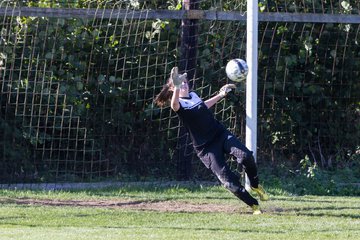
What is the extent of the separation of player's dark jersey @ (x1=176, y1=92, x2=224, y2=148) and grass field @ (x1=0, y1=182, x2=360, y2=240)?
90cm

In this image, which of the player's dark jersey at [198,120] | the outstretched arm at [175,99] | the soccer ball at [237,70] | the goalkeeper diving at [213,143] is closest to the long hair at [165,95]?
the goalkeeper diving at [213,143]

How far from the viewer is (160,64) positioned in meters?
14.4

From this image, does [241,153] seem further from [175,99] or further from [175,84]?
[175,84]

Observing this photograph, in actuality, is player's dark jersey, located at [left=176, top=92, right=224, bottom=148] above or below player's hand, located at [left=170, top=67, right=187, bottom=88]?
below

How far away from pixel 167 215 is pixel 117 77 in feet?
13.8

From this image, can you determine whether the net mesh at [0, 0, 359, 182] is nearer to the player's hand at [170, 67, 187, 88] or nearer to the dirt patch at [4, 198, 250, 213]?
the dirt patch at [4, 198, 250, 213]

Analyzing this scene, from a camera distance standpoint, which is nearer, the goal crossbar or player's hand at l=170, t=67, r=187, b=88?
player's hand at l=170, t=67, r=187, b=88

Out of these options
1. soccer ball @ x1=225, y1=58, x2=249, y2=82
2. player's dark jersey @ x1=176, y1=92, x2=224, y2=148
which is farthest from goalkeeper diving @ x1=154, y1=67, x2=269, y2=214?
soccer ball @ x1=225, y1=58, x2=249, y2=82

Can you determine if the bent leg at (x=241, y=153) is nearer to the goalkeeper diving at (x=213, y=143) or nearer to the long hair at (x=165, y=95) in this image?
the goalkeeper diving at (x=213, y=143)

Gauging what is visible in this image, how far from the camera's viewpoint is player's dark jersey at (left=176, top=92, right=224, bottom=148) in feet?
35.8

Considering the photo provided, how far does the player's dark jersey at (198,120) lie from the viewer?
1092 centimetres

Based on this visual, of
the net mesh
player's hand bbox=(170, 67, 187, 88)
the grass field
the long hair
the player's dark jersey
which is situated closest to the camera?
the grass field

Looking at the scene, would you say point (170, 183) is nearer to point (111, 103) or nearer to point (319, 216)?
point (111, 103)

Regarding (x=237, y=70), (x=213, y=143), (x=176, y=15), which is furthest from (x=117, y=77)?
(x=213, y=143)
